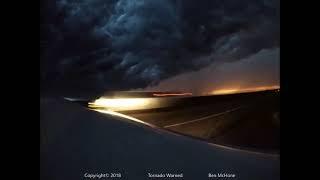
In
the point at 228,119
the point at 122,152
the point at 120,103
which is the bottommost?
the point at 122,152

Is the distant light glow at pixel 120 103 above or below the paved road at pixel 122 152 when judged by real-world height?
above

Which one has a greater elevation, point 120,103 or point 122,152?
point 120,103

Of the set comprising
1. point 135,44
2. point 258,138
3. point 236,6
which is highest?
point 236,6

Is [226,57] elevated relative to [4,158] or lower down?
elevated

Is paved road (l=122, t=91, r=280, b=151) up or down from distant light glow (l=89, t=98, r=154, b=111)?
down

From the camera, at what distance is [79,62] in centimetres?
252

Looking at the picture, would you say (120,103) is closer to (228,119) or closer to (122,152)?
(122,152)

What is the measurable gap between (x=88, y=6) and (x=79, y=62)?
0.34m

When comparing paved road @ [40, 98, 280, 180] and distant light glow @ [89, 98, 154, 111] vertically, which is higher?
distant light glow @ [89, 98, 154, 111]

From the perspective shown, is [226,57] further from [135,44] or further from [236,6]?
[135,44]

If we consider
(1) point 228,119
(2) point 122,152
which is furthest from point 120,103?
(1) point 228,119

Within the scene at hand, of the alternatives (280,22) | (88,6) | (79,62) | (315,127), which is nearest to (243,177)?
(315,127)

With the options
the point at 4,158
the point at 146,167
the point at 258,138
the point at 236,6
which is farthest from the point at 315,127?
the point at 4,158

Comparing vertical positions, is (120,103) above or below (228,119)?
above
